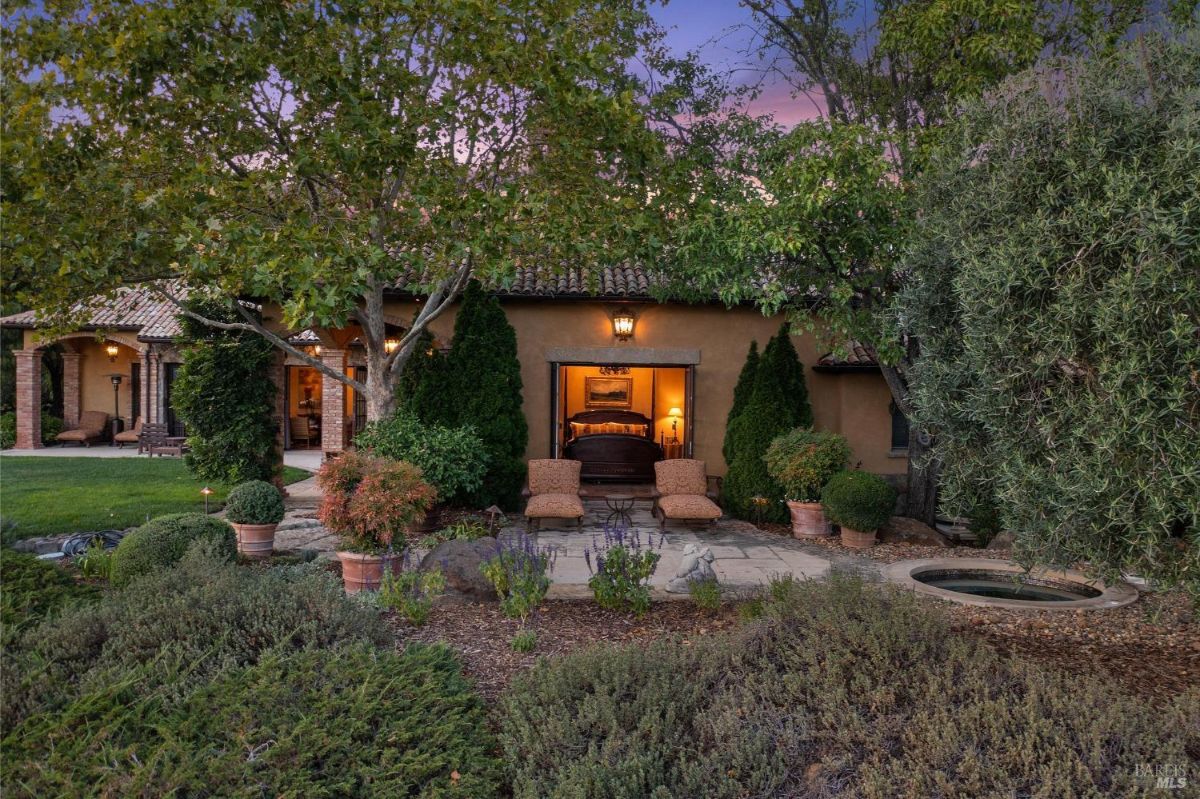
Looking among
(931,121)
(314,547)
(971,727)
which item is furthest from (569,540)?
(931,121)

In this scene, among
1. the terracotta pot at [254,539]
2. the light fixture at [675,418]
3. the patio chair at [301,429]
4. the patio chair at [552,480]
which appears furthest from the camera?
the patio chair at [301,429]

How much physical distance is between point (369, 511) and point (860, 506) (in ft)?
20.1

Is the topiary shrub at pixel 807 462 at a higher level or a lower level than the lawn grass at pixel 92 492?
higher

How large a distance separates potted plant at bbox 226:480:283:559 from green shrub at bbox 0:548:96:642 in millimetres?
2690

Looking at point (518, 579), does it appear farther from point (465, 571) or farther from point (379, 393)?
point (379, 393)

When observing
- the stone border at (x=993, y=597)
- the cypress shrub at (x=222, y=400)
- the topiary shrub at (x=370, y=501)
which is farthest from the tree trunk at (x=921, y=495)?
the cypress shrub at (x=222, y=400)

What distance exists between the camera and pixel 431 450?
9.89m

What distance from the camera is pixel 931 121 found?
1118cm

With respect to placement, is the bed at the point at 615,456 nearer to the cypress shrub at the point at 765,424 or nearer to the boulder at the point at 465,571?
the cypress shrub at the point at 765,424

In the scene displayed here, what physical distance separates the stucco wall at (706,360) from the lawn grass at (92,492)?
4767mm

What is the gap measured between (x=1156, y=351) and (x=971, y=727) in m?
2.10

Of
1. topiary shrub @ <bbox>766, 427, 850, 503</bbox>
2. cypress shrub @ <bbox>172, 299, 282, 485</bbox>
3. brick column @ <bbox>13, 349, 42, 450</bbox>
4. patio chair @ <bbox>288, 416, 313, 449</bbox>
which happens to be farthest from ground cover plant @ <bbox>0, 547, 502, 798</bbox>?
brick column @ <bbox>13, 349, 42, 450</bbox>

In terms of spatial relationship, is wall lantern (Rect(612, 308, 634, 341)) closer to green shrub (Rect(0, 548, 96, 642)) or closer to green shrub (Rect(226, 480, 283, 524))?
green shrub (Rect(226, 480, 283, 524))

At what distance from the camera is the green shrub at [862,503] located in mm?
9469
